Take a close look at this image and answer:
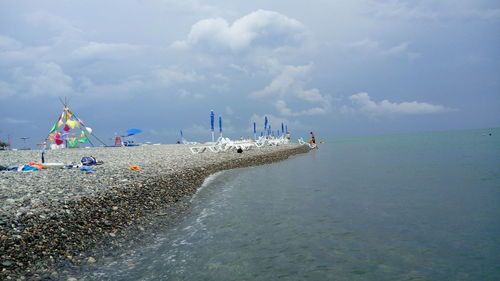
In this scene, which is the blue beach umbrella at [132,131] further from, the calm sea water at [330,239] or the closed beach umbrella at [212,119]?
the calm sea water at [330,239]

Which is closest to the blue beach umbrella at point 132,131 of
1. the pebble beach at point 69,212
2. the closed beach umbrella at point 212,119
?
the closed beach umbrella at point 212,119

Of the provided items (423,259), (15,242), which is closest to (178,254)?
(15,242)

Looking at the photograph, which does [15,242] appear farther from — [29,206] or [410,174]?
[410,174]

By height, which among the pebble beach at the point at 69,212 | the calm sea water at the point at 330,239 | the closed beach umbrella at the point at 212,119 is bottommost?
the calm sea water at the point at 330,239

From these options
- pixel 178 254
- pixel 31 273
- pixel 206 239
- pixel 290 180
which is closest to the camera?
pixel 31 273

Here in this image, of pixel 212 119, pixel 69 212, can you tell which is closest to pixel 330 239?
pixel 69 212

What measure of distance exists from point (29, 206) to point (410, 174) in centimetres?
1956

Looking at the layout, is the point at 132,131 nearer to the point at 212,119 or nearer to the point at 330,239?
the point at 212,119

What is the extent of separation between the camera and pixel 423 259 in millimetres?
6688

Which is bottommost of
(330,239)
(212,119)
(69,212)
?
(330,239)

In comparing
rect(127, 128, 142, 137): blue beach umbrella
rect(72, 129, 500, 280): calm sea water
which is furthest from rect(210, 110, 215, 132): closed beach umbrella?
rect(72, 129, 500, 280): calm sea water

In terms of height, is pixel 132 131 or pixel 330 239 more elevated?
pixel 132 131

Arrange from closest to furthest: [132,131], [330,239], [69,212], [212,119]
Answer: [330,239] < [69,212] < [212,119] < [132,131]

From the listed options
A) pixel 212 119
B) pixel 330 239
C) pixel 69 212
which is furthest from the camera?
pixel 212 119
